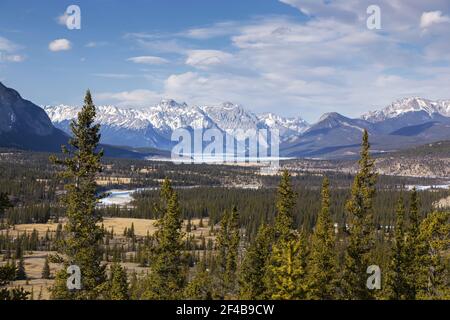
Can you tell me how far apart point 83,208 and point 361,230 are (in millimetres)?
27940

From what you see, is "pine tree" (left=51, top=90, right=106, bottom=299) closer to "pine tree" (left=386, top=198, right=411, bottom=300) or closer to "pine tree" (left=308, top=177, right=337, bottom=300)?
"pine tree" (left=308, top=177, right=337, bottom=300)

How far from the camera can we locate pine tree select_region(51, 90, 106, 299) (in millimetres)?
35969

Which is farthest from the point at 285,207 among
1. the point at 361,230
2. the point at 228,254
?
the point at 228,254

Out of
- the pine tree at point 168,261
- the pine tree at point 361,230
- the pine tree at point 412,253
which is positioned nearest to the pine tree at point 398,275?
the pine tree at point 412,253

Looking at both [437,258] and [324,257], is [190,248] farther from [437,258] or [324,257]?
[437,258]

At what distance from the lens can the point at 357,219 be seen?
47.6 metres

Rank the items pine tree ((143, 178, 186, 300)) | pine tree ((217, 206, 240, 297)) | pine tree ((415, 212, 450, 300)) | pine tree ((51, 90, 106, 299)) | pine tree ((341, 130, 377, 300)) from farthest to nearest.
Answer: pine tree ((217, 206, 240, 297)), pine tree ((341, 130, 377, 300)), pine tree ((415, 212, 450, 300)), pine tree ((143, 178, 186, 300)), pine tree ((51, 90, 106, 299))

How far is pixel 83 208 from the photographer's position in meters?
36.5

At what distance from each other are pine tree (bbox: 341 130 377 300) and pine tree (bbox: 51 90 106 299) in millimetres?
25905

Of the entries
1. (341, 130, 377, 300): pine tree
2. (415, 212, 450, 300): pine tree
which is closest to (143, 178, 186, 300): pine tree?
(341, 130, 377, 300): pine tree

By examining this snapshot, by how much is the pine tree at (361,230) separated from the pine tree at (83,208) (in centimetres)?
2591

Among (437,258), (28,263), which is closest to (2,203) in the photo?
(437,258)

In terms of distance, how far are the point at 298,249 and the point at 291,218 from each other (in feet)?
39.2

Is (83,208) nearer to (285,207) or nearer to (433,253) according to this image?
(285,207)
